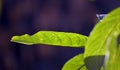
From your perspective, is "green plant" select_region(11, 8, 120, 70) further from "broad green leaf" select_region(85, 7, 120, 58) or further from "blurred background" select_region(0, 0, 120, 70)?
"blurred background" select_region(0, 0, 120, 70)

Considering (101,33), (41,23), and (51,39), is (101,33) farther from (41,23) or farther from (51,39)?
(41,23)

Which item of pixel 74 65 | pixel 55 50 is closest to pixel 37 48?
pixel 55 50

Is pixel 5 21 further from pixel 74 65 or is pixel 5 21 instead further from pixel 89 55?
pixel 89 55

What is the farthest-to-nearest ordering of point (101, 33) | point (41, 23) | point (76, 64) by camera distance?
1. point (41, 23)
2. point (76, 64)
3. point (101, 33)

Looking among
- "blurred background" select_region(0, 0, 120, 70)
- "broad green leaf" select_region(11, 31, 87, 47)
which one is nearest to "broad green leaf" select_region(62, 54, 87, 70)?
"broad green leaf" select_region(11, 31, 87, 47)

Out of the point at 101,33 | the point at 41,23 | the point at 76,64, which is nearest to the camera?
the point at 101,33

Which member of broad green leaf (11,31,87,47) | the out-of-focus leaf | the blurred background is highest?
broad green leaf (11,31,87,47)

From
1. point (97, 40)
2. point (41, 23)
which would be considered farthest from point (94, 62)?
point (41, 23)

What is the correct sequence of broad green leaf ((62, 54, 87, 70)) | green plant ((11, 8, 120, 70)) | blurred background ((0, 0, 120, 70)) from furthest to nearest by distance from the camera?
blurred background ((0, 0, 120, 70)), broad green leaf ((62, 54, 87, 70)), green plant ((11, 8, 120, 70))

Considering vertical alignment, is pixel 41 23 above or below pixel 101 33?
below
